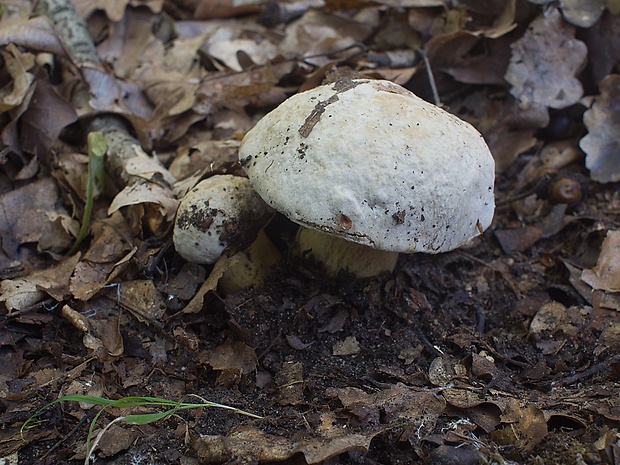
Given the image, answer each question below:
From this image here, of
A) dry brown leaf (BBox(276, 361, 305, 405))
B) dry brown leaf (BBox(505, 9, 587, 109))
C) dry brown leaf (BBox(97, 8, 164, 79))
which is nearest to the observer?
dry brown leaf (BBox(276, 361, 305, 405))

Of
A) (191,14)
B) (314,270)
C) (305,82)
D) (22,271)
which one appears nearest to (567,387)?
(314,270)

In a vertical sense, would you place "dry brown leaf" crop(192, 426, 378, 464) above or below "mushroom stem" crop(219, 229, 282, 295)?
above

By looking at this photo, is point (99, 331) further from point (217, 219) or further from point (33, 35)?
point (33, 35)

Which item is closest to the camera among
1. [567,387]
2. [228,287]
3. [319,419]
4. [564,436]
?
[564,436]

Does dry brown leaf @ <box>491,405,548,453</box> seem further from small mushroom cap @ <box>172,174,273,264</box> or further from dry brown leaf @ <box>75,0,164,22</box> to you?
dry brown leaf @ <box>75,0,164,22</box>

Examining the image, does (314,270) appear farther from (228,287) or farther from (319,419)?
(319,419)

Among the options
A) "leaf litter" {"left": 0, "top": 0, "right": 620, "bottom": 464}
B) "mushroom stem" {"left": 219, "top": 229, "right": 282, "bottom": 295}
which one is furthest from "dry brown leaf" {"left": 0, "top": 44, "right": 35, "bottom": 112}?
"mushroom stem" {"left": 219, "top": 229, "right": 282, "bottom": 295}
